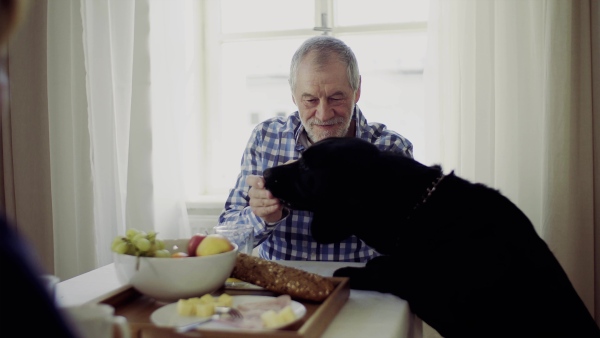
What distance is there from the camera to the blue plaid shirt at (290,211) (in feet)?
5.27

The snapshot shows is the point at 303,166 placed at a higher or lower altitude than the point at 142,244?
higher

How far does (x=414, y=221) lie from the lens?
1.09 m

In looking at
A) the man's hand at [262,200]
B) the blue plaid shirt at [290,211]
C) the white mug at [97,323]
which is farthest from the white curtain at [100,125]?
the white mug at [97,323]

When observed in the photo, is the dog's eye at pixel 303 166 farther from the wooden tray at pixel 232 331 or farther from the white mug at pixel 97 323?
the white mug at pixel 97 323

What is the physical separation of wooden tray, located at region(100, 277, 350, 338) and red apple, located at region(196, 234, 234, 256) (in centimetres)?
9

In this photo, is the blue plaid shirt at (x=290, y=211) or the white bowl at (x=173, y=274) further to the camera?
the blue plaid shirt at (x=290, y=211)

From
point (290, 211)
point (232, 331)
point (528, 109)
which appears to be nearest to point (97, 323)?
point (232, 331)

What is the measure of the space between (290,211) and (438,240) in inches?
24.2

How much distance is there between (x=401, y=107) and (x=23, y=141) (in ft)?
5.52

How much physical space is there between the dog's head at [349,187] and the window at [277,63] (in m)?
1.39

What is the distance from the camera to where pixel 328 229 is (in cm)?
125

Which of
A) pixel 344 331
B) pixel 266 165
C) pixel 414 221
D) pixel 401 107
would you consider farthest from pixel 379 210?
pixel 401 107

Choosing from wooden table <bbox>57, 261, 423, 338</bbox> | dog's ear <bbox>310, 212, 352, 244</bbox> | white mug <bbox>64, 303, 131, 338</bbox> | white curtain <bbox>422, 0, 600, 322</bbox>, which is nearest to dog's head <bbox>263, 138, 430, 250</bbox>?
dog's ear <bbox>310, 212, 352, 244</bbox>

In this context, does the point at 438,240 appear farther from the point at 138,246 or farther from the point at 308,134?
the point at 308,134
